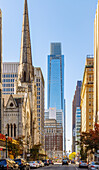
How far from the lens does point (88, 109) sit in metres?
141

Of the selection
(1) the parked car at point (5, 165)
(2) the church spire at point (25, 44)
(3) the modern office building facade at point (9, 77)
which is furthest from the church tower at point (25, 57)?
(1) the parked car at point (5, 165)

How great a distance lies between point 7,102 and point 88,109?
47379 mm

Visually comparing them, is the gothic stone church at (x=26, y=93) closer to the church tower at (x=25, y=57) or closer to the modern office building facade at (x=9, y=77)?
the church tower at (x=25, y=57)

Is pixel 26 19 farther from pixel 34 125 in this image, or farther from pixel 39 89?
pixel 39 89

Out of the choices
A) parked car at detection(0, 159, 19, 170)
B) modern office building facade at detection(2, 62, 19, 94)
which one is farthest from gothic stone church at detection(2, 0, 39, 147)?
parked car at detection(0, 159, 19, 170)

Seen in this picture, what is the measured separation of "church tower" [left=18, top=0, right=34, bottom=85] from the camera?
12990 cm

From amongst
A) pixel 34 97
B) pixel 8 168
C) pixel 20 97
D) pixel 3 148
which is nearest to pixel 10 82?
pixel 34 97

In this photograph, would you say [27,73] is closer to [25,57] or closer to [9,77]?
[25,57]

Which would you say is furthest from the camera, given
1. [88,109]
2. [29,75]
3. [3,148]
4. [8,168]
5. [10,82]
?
[10,82]

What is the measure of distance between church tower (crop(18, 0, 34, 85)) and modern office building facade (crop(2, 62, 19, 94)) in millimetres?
33031

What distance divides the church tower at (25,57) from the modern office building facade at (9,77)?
108 feet

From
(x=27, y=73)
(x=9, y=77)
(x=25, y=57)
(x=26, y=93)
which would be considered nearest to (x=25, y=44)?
(x=25, y=57)

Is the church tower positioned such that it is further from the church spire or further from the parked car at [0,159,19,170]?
the parked car at [0,159,19,170]

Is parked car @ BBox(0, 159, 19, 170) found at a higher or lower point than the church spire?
lower
